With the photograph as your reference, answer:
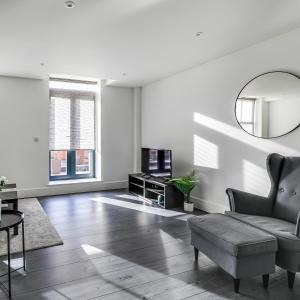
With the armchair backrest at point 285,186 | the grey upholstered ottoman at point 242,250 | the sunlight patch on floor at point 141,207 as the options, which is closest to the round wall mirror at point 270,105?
the armchair backrest at point 285,186

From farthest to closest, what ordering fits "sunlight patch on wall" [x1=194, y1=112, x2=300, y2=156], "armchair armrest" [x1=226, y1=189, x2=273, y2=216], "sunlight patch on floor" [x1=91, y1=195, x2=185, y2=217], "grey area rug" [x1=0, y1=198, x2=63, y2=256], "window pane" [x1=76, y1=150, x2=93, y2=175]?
"window pane" [x1=76, y1=150, x2=93, y2=175] → "sunlight patch on floor" [x1=91, y1=195, x2=185, y2=217] → "sunlight patch on wall" [x1=194, y1=112, x2=300, y2=156] → "grey area rug" [x1=0, y1=198, x2=63, y2=256] → "armchair armrest" [x1=226, y1=189, x2=273, y2=216]

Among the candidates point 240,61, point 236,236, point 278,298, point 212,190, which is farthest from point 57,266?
point 240,61

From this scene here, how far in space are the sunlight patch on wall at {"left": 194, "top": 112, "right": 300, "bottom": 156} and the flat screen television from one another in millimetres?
836

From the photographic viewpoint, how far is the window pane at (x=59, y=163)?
6031 millimetres

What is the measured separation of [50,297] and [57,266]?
52 cm

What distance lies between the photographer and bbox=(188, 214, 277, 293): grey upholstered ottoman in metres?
2.10

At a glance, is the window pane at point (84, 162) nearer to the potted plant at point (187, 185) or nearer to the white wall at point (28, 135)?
the white wall at point (28, 135)

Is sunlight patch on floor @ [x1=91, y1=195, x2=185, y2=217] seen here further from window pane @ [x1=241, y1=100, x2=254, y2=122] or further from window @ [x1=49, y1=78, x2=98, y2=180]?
window pane @ [x1=241, y1=100, x2=254, y2=122]

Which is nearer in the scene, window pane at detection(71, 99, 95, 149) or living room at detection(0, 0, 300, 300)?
living room at detection(0, 0, 300, 300)

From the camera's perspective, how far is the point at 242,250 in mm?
2074

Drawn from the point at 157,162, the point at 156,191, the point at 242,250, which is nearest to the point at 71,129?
the point at 157,162

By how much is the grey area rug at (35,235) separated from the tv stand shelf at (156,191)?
1.89 metres

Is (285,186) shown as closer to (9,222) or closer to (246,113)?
(246,113)

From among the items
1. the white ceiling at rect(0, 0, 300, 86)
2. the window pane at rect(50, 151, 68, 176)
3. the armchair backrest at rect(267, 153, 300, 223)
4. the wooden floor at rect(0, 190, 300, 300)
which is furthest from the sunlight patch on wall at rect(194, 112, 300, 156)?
the window pane at rect(50, 151, 68, 176)
